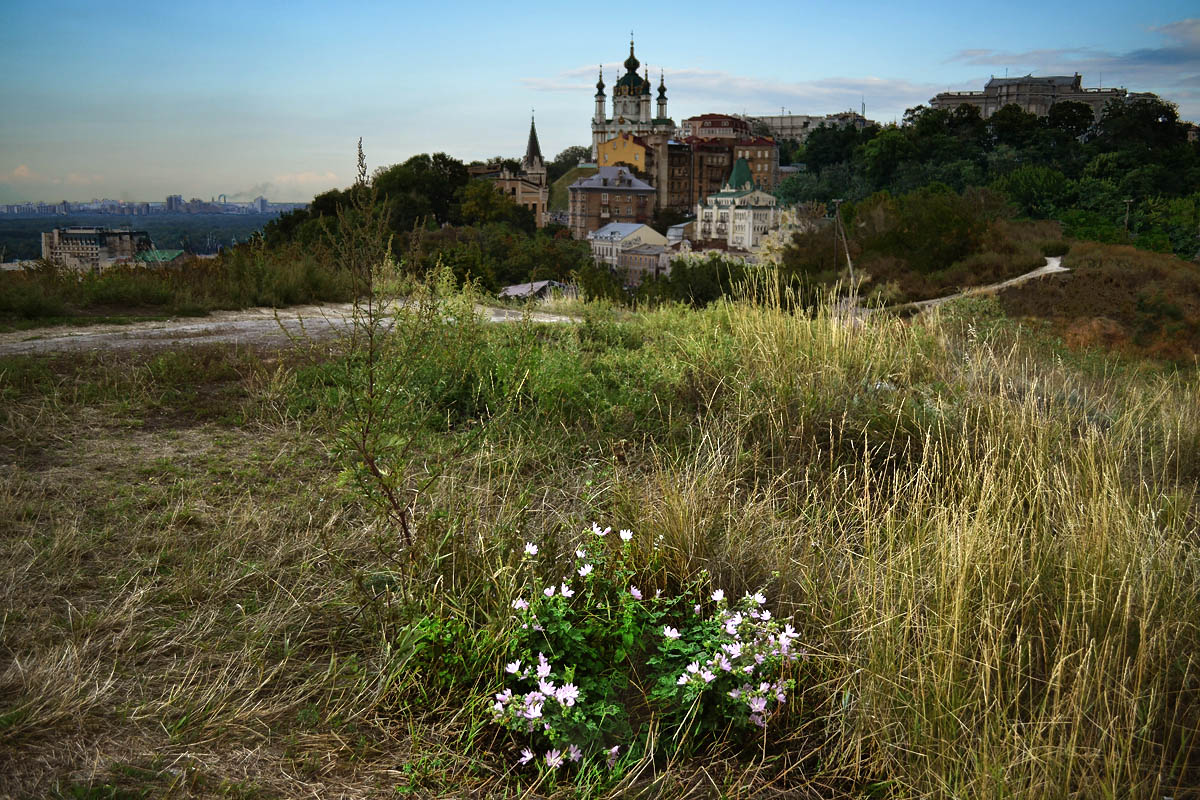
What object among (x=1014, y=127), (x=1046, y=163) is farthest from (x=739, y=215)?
(x=1046, y=163)

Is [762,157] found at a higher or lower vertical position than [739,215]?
higher

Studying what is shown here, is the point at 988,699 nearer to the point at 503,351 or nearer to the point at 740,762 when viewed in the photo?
the point at 740,762

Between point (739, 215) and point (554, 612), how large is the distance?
217 ft

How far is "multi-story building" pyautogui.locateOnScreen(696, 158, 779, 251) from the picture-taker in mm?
64175

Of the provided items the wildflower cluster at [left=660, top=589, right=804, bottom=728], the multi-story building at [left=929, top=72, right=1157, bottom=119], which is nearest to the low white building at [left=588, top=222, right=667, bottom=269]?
the multi-story building at [left=929, top=72, right=1157, bottom=119]

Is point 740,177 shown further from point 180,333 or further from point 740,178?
point 180,333

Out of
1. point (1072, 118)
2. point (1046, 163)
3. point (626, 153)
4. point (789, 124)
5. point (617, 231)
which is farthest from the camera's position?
point (789, 124)

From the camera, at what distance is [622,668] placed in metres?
2.29

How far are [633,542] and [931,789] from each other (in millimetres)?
1085

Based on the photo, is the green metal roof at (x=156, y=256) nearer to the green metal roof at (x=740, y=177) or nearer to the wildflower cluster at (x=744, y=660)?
the wildflower cluster at (x=744, y=660)

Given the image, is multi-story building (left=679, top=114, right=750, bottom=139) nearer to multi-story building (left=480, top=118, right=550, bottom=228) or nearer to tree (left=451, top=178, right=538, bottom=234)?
multi-story building (left=480, top=118, right=550, bottom=228)

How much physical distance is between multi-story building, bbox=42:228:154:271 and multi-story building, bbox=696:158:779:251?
51.0m

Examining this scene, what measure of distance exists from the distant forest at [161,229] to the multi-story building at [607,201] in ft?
215

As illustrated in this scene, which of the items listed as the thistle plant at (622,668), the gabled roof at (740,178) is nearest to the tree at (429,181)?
the gabled roof at (740,178)
